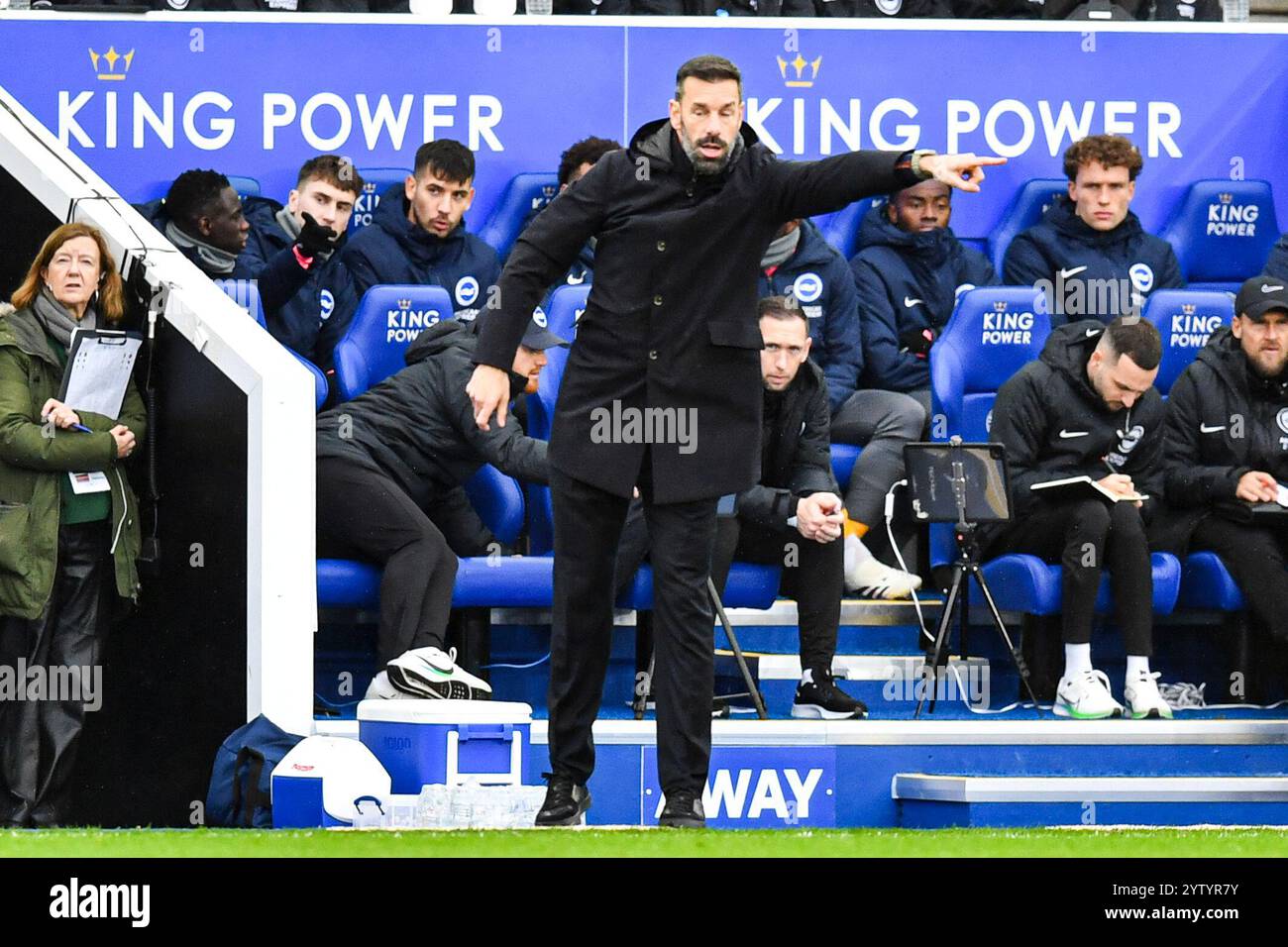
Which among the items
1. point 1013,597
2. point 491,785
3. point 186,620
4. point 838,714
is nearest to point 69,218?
point 186,620

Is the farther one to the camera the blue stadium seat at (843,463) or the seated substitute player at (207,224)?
the blue stadium seat at (843,463)

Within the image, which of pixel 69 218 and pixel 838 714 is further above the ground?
pixel 69 218

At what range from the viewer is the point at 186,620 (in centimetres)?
613

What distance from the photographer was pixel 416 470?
22.1 feet

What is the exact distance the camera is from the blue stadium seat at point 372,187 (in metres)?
7.86

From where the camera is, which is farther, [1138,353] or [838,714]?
A: [1138,353]

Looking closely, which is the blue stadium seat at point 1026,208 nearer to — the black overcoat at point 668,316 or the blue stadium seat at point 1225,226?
the blue stadium seat at point 1225,226

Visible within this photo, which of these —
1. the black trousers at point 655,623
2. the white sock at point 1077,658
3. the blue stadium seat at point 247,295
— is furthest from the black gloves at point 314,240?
the white sock at point 1077,658

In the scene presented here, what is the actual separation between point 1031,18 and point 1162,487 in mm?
2275

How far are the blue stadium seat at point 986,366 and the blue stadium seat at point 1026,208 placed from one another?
1.89ft

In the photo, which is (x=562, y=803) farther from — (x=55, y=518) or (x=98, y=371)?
(x=98, y=371)

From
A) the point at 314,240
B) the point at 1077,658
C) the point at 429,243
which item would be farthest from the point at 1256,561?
the point at 314,240

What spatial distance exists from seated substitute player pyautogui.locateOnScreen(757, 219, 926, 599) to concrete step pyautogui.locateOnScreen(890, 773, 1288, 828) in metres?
1.16
